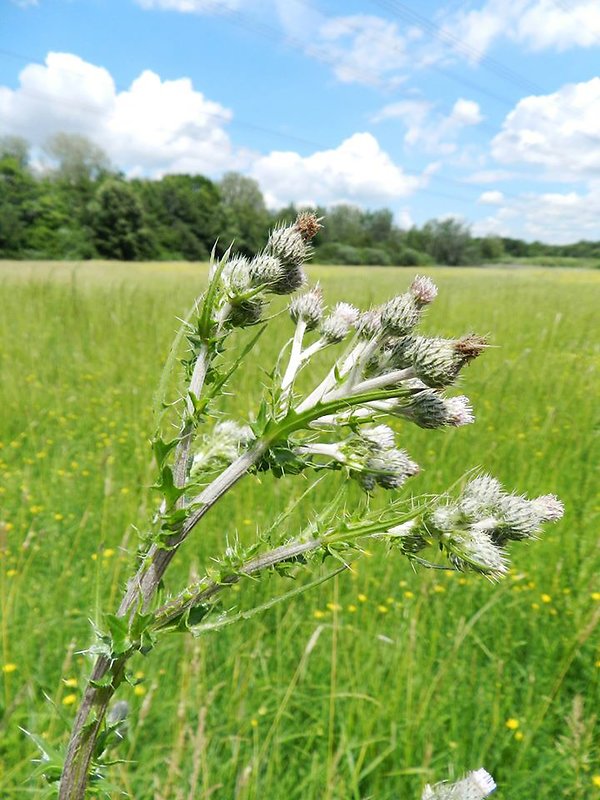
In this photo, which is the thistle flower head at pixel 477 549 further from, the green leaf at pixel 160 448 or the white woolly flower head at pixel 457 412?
the green leaf at pixel 160 448

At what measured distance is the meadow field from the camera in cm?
196

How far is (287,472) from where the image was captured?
3.01ft

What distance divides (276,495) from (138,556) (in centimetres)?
262

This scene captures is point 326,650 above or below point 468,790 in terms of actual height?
below

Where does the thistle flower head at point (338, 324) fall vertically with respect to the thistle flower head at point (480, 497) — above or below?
above

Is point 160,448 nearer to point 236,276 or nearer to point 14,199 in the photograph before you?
point 236,276

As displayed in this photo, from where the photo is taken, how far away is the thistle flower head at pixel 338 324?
1.14m

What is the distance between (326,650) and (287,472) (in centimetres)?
179

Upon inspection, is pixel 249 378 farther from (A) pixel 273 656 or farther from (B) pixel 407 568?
(A) pixel 273 656

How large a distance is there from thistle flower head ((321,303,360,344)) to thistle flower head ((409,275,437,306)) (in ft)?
0.46

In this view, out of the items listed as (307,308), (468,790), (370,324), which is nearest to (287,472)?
(370,324)

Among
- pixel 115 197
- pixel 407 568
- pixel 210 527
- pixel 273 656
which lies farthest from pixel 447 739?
pixel 115 197

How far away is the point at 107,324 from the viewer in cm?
710

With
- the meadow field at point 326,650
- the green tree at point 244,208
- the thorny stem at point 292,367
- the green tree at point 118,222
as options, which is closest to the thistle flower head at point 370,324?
the thorny stem at point 292,367
